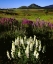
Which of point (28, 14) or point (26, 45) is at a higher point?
point (26, 45)

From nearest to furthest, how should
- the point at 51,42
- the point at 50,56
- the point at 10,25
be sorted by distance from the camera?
the point at 50,56, the point at 51,42, the point at 10,25

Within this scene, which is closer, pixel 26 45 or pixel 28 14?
pixel 26 45

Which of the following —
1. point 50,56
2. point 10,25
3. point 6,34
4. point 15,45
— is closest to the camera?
point 15,45

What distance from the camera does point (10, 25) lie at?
1727 cm

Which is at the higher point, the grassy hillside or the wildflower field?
the wildflower field

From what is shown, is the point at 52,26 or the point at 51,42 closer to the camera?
the point at 51,42

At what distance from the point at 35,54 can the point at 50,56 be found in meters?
2.29

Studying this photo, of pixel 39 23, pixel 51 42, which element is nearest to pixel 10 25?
pixel 39 23

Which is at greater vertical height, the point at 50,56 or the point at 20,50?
the point at 20,50

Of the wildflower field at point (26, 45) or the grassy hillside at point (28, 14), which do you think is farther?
the grassy hillside at point (28, 14)

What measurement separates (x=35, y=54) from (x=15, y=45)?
1061 mm

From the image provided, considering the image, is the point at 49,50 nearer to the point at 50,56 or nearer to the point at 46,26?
the point at 50,56

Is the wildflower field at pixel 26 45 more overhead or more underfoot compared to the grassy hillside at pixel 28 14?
more overhead

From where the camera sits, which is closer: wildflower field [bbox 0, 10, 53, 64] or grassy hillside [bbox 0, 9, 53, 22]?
wildflower field [bbox 0, 10, 53, 64]
